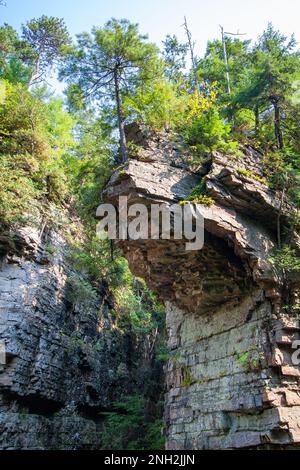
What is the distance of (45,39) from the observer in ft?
67.8

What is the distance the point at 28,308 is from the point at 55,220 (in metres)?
3.57

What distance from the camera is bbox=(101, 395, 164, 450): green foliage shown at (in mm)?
12000

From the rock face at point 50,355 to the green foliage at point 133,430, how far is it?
0.48 metres

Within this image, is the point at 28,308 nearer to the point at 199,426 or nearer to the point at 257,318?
the point at 199,426

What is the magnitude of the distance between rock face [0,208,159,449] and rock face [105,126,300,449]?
13.3ft

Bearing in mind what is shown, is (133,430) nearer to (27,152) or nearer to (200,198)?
(200,198)

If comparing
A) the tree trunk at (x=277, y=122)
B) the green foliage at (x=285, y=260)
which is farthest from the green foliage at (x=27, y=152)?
the green foliage at (x=285, y=260)

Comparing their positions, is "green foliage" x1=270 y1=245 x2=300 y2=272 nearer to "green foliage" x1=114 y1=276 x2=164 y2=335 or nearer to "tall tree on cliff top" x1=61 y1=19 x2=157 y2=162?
"tall tree on cliff top" x1=61 y1=19 x2=157 y2=162

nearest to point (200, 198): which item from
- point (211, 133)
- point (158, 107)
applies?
point (211, 133)

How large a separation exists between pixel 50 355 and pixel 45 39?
57.0 ft

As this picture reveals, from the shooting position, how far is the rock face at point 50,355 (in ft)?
34.9

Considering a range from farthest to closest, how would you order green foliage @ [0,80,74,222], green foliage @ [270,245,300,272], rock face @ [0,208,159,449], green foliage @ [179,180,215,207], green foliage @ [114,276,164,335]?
green foliage @ [114,276,164,335]
green foliage @ [0,80,74,222]
rock face @ [0,208,159,449]
green foliage @ [270,245,300,272]
green foliage @ [179,180,215,207]

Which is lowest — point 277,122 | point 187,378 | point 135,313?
point 187,378

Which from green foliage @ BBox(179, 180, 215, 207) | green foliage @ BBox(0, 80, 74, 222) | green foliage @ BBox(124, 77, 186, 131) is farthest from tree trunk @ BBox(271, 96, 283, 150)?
green foliage @ BBox(0, 80, 74, 222)
